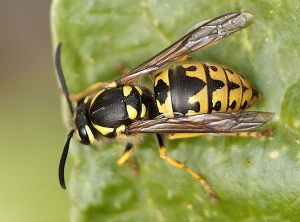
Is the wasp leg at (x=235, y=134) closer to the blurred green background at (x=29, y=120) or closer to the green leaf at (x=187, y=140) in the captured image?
the green leaf at (x=187, y=140)

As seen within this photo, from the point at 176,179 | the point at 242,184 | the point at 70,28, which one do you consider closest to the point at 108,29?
the point at 70,28

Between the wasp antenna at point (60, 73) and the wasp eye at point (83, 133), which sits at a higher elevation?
the wasp antenna at point (60, 73)

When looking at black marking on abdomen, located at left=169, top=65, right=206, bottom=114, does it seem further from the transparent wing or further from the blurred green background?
the blurred green background

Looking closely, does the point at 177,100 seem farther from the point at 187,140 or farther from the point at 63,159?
the point at 63,159

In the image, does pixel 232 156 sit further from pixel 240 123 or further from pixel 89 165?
pixel 89 165

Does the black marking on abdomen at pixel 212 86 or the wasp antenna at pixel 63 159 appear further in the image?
the wasp antenna at pixel 63 159

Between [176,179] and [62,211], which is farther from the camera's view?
[62,211]

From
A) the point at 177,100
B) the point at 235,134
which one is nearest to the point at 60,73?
the point at 177,100

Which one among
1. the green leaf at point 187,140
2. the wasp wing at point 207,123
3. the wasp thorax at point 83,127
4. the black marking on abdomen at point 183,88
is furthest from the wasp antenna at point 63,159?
the black marking on abdomen at point 183,88
